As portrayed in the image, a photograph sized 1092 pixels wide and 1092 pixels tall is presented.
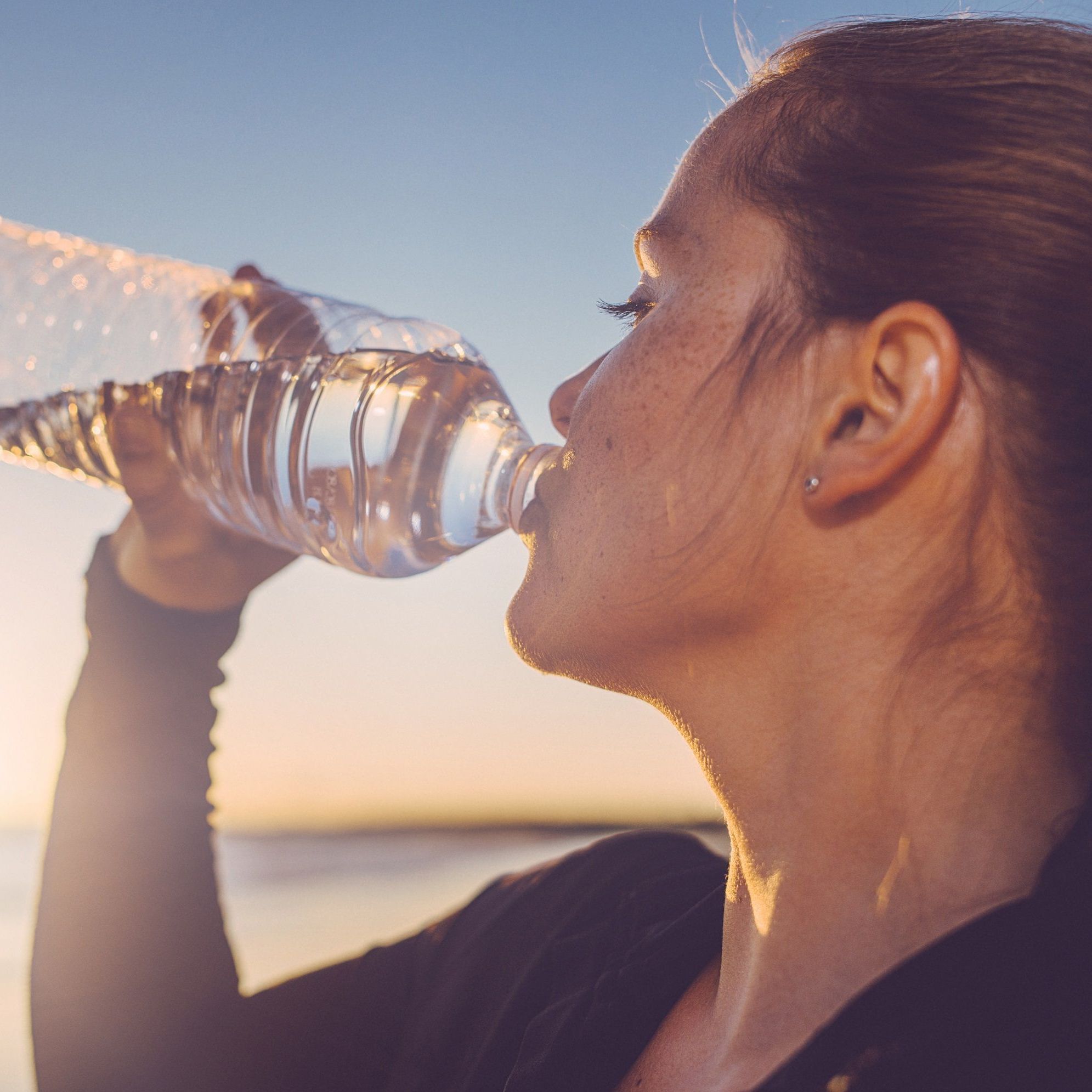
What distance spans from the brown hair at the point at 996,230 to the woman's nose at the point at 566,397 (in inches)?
8.4

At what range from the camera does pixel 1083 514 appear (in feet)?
1.88

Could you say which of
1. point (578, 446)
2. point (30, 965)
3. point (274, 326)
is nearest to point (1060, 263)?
point (578, 446)

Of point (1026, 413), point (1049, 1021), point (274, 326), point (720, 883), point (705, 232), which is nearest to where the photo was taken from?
point (1049, 1021)

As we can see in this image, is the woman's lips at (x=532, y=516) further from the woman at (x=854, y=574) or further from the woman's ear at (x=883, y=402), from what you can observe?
the woman's ear at (x=883, y=402)

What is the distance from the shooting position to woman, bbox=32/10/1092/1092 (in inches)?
21.2

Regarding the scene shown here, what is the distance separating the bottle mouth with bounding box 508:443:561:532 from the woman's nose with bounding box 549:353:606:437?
0.02 meters

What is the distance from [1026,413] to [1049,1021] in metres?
0.33

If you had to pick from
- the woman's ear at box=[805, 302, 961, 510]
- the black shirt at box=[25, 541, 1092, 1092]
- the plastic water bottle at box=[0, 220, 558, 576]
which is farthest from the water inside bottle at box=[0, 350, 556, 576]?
the woman's ear at box=[805, 302, 961, 510]

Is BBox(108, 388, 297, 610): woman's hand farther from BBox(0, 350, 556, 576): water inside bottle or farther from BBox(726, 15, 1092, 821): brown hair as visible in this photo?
BBox(726, 15, 1092, 821): brown hair

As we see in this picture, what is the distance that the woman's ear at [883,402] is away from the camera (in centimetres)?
55

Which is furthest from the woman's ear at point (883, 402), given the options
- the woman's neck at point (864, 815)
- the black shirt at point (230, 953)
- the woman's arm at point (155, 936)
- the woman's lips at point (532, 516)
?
the woman's arm at point (155, 936)

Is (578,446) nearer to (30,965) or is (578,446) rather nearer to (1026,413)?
(1026,413)

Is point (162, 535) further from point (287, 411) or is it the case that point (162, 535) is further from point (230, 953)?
point (230, 953)

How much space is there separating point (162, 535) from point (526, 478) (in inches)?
16.7
